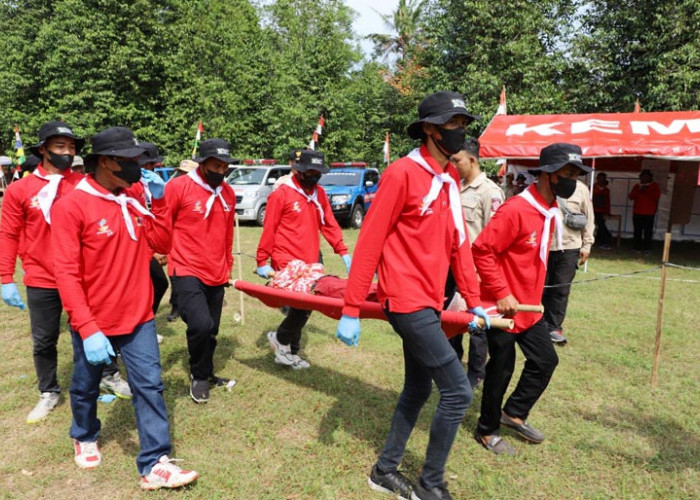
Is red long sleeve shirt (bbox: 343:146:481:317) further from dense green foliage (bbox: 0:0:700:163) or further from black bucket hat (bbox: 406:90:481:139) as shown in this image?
dense green foliage (bbox: 0:0:700:163)

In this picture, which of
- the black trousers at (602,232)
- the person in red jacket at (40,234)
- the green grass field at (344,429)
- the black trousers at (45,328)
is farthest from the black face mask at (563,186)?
the black trousers at (602,232)

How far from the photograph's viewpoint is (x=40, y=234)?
433cm

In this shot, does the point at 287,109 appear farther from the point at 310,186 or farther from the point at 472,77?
the point at 310,186

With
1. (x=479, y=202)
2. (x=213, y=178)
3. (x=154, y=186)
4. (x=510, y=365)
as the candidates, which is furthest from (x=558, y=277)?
(x=154, y=186)

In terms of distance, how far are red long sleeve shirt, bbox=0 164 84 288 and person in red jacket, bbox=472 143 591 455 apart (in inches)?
132

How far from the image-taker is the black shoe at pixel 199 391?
465 centimetres

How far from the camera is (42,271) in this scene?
14.1 feet

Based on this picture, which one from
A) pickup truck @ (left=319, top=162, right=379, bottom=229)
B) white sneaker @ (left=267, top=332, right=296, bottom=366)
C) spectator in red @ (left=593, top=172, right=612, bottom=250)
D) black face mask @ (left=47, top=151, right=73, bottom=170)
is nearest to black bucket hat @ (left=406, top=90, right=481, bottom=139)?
black face mask @ (left=47, top=151, right=73, bottom=170)

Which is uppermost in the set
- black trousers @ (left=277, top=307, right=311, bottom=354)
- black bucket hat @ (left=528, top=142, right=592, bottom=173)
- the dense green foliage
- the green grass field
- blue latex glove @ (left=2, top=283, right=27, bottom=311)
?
the dense green foliage

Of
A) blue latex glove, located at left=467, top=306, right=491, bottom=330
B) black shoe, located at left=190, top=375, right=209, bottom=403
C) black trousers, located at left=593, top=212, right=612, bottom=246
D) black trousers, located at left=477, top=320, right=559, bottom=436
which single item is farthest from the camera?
black trousers, located at left=593, top=212, right=612, bottom=246

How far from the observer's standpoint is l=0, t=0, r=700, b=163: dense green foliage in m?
23.8

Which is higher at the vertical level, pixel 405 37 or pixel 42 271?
pixel 405 37

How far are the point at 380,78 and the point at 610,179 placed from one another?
68.6 ft

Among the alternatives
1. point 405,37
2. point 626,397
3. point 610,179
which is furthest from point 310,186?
point 405,37
